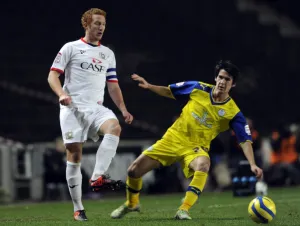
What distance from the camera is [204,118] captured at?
8883 millimetres

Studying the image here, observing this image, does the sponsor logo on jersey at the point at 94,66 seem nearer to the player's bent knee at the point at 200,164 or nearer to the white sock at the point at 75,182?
the white sock at the point at 75,182

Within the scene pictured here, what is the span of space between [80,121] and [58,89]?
1.54 ft

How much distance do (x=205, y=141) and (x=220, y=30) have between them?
17.2 m

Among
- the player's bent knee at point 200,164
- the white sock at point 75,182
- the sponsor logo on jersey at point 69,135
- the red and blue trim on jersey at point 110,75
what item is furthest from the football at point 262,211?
the red and blue trim on jersey at point 110,75

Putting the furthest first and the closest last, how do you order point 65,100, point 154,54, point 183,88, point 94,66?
1. point 154,54
2. point 183,88
3. point 94,66
4. point 65,100

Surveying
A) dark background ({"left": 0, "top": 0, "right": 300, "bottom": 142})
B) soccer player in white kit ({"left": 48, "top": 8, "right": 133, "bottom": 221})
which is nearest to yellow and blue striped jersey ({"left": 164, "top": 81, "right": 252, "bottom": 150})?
soccer player in white kit ({"left": 48, "top": 8, "right": 133, "bottom": 221})

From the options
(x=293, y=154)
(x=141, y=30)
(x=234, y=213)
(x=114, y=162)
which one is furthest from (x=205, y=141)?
(x=141, y=30)

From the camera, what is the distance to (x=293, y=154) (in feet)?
66.3

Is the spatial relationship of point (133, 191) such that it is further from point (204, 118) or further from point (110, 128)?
point (204, 118)

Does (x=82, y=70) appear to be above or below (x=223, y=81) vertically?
above

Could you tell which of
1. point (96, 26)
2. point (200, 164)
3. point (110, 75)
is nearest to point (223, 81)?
point (200, 164)

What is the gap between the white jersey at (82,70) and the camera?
852cm

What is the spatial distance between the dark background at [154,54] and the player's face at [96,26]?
1116 centimetres

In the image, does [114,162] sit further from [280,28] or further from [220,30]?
[280,28]
